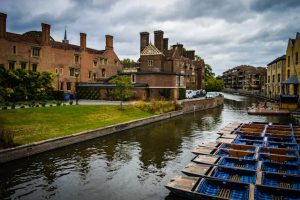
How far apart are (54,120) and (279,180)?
787 inches

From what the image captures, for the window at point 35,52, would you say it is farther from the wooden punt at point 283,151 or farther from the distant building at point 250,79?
the distant building at point 250,79

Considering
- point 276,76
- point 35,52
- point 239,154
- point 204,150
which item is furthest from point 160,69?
point 239,154

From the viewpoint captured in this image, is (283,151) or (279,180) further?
(283,151)

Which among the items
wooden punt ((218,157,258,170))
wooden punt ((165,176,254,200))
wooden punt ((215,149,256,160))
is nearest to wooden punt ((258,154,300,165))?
wooden punt ((215,149,256,160))

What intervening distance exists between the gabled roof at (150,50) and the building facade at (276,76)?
106 ft

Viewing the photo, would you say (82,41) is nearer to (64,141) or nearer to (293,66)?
(64,141)

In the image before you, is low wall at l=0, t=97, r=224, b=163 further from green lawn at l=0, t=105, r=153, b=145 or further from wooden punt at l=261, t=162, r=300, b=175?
wooden punt at l=261, t=162, r=300, b=175

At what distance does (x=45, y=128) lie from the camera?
23.2 m

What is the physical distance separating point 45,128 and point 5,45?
82.2ft

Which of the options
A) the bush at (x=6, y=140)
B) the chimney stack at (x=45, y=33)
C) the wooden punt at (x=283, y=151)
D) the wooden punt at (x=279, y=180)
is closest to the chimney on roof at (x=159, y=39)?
the chimney stack at (x=45, y=33)

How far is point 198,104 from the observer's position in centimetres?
5116

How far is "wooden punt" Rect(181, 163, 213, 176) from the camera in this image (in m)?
13.1

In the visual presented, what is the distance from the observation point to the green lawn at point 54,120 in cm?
2134

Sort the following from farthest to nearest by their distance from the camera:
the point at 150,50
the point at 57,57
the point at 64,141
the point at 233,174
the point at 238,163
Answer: the point at 150,50, the point at 57,57, the point at 64,141, the point at 238,163, the point at 233,174
